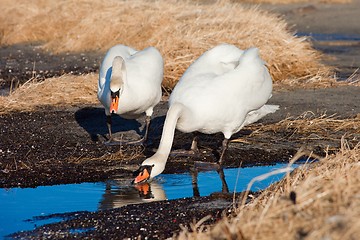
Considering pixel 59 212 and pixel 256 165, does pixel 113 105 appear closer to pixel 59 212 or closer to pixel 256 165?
pixel 256 165

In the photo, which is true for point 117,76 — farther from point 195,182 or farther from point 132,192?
point 132,192

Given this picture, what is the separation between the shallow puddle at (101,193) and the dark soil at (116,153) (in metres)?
0.20

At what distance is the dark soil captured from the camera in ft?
20.0

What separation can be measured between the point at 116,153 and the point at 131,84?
2.78ft

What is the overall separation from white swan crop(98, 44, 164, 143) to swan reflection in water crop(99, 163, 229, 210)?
4.67 ft

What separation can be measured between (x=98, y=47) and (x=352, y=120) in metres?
8.39

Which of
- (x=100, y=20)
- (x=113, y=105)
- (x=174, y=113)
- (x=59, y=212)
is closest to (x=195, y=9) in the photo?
(x=100, y=20)

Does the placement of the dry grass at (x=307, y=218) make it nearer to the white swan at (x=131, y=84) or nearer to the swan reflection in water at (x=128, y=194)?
the swan reflection in water at (x=128, y=194)

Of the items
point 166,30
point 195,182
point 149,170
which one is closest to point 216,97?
point 195,182

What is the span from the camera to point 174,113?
763cm

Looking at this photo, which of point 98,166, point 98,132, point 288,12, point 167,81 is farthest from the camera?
point 288,12

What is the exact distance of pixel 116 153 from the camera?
897cm

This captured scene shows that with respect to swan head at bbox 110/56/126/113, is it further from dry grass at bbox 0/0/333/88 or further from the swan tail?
dry grass at bbox 0/0/333/88

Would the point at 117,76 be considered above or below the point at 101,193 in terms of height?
above
